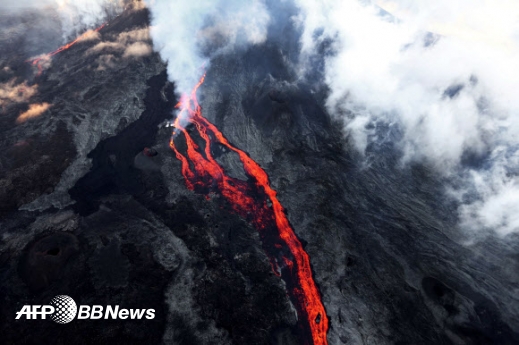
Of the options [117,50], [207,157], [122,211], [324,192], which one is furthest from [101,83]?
[324,192]

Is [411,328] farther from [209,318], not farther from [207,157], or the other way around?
[207,157]

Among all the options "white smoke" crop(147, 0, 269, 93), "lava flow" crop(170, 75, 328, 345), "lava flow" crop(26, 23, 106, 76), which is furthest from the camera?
"white smoke" crop(147, 0, 269, 93)

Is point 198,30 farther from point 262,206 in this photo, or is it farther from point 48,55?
point 262,206

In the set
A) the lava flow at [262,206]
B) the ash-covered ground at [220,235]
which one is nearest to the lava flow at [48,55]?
the ash-covered ground at [220,235]

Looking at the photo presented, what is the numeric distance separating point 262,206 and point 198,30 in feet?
105

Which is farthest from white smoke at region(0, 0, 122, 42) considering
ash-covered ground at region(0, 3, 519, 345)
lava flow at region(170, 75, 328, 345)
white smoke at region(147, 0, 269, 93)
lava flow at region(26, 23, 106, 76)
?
lava flow at region(170, 75, 328, 345)

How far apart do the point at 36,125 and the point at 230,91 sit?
1962 cm

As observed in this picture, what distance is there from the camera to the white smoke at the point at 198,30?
41.2 meters

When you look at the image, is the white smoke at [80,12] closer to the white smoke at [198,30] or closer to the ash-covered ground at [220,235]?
the white smoke at [198,30]

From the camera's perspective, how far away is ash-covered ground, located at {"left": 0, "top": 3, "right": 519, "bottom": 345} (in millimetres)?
17312

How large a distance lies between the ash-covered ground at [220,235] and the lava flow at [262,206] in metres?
0.66

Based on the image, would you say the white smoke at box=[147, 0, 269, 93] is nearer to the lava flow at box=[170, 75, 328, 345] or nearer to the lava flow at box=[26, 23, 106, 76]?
the lava flow at box=[170, 75, 328, 345]

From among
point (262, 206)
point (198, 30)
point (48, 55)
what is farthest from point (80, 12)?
point (262, 206)

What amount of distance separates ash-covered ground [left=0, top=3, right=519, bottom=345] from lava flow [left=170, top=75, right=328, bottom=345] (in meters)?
0.66
